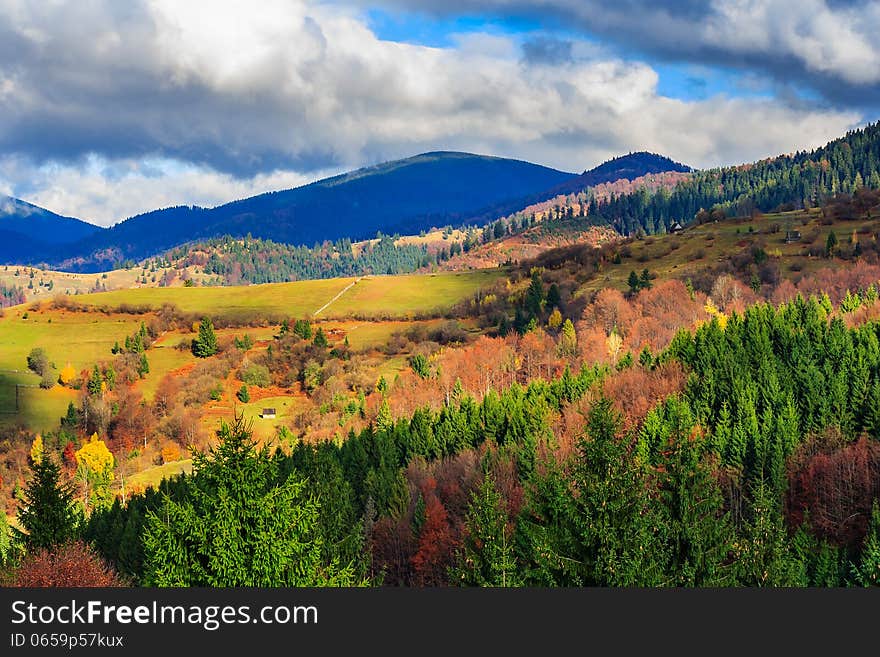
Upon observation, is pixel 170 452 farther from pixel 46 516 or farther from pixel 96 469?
pixel 46 516

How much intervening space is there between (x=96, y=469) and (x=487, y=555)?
5139 inches

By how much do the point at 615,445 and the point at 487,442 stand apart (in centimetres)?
8625

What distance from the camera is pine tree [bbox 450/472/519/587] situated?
43406mm

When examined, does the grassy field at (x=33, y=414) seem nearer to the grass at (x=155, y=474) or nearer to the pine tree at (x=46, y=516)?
the grass at (x=155, y=474)

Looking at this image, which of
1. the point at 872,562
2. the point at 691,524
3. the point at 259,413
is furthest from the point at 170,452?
the point at 691,524

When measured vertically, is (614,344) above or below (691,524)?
below

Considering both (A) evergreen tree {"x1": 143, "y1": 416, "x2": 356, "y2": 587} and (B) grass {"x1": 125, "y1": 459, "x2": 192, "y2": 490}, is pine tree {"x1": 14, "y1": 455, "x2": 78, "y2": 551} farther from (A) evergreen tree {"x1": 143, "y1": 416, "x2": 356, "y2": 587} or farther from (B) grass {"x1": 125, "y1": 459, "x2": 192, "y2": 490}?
(B) grass {"x1": 125, "y1": 459, "x2": 192, "y2": 490}

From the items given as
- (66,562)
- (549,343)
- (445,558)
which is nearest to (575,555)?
(66,562)

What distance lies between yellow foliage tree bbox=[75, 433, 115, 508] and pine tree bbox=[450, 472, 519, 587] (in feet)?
323

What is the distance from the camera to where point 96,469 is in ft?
526

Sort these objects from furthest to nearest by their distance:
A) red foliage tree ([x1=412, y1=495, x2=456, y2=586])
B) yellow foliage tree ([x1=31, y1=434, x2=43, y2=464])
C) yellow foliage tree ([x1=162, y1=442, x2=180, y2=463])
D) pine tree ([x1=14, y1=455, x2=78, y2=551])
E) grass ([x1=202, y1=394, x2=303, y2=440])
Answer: grass ([x1=202, y1=394, x2=303, y2=440]) → yellow foliage tree ([x1=162, y1=442, x2=180, y2=463]) → yellow foliage tree ([x1=31, y1=434, x2=43, y2=464]) → red foliage tree ([x1=412, y1=495, x2=456, y2=586]) → pine tree ([x1=14, y1=455, x2=78, y2=551])

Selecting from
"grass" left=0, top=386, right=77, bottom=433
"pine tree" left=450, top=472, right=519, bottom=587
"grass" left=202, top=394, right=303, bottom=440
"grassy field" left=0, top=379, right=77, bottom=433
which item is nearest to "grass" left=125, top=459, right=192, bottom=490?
"grass" left=202, top=394, right=303, bottom=440

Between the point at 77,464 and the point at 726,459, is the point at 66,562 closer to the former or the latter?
the point at 726,459

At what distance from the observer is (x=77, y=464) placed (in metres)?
167
